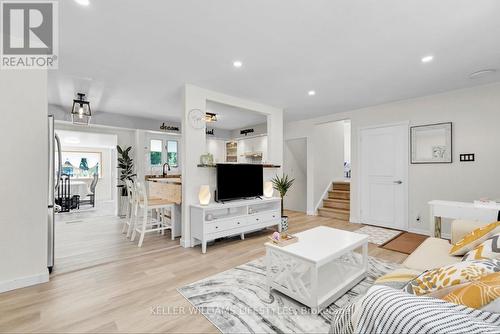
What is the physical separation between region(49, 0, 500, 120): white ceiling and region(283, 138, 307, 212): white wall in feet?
8.50

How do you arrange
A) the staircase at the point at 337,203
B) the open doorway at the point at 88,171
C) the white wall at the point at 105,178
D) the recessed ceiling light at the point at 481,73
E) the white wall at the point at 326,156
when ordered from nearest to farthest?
the recessed ceiling light at the point at 481,73, the staircase at the point at 337,203, the white wall at the point at 326,156, the open doorway at the point at 88,171, the white wall at the point at 105,178

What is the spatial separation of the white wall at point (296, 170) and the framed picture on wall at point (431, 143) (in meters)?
2.71

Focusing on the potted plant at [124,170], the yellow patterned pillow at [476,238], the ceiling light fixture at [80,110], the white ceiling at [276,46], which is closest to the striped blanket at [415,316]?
the yellow patterned pillow at [476,238]

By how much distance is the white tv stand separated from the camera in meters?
3.30

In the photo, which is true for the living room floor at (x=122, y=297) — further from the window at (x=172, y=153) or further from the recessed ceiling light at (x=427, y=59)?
the window at (x=172, y=153)

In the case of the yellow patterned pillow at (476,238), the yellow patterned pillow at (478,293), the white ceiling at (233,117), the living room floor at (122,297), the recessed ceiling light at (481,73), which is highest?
Result: the white ceiling at (233,117)

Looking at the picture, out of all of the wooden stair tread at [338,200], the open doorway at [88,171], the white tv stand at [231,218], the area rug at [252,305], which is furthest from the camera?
the open doorway at [88,171]

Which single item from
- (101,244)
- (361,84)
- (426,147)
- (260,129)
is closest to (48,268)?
(101,244)

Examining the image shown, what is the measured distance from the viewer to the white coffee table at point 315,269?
6.08ft

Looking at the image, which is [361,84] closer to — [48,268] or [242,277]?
[242,277]

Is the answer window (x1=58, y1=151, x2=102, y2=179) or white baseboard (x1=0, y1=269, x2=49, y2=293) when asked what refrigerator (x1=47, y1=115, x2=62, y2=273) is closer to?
white baseboard (x1=0, y1=269, x2=49, y2=293)

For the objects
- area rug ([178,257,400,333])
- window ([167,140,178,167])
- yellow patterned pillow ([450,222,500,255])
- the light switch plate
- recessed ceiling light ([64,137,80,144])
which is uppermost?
recessed ceiling light ([64,137,80,144])

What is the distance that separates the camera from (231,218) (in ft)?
11.7

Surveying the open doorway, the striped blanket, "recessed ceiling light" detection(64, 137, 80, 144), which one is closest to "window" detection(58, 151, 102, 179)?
the open doorway
